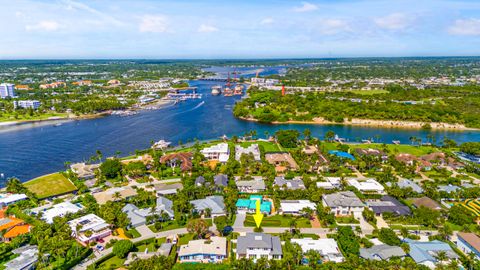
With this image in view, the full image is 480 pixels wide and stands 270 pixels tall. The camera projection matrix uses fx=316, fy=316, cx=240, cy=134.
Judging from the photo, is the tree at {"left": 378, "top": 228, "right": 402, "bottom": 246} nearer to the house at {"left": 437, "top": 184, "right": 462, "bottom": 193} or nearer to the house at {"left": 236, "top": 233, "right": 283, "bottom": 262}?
the house at {"left": 236, "top": 233, "right": 283, "bottom": 262}

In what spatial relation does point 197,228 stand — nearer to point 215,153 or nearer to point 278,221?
point 278,221

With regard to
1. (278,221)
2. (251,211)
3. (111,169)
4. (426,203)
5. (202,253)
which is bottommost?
(278,221)

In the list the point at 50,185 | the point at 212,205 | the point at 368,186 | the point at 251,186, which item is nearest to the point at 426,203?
the point at 368,186

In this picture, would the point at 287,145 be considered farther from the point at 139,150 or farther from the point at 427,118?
the point at 427,118

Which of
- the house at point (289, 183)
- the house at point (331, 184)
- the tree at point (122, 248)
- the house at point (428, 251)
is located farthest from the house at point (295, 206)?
the tree at point (122, 248)

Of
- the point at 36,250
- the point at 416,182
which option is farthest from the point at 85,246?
the point at 416,182

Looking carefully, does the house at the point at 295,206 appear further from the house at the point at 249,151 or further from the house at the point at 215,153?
the house at the point at 215,153
